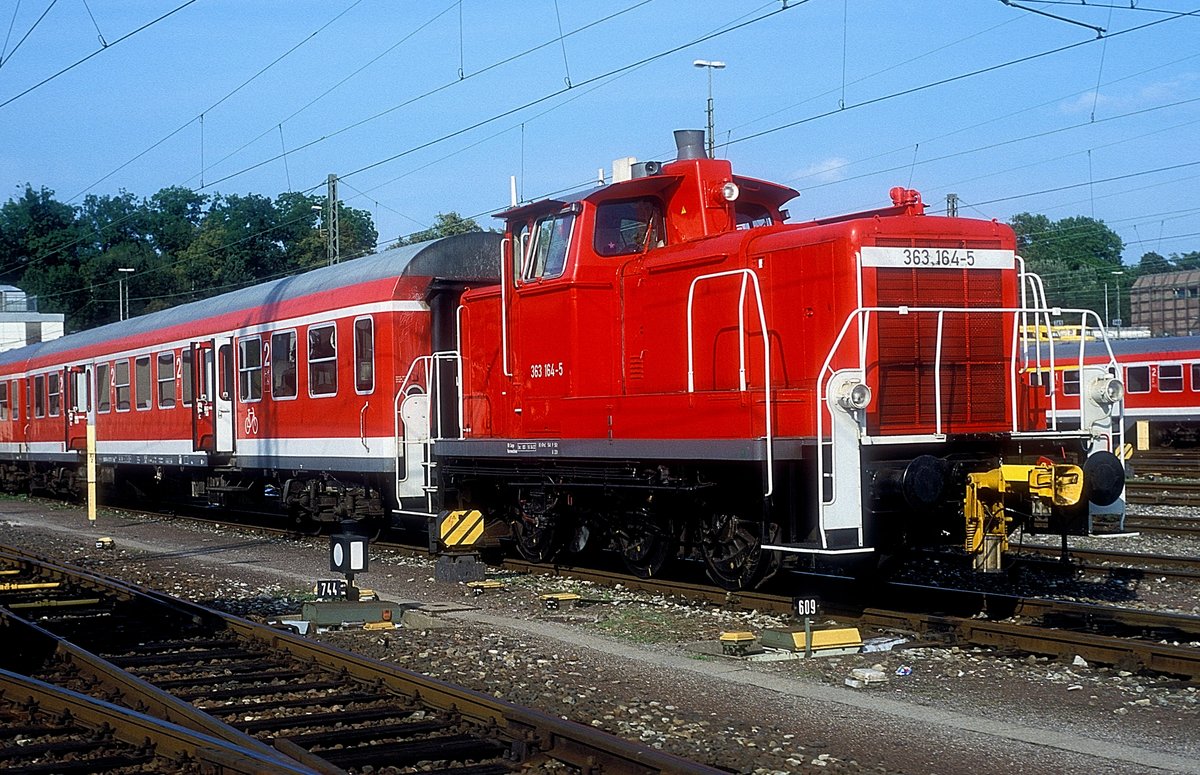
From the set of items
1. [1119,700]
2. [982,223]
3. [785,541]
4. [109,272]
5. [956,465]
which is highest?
[109,272]

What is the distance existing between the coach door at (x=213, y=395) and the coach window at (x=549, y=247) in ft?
27.8

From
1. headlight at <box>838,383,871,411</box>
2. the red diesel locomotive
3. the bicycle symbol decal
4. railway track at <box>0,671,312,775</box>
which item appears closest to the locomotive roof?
the red diesel locomotive

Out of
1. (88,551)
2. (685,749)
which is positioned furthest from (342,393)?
(685,749)

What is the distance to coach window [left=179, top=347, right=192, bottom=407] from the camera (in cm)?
2009

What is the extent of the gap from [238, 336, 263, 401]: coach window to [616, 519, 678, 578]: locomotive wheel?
796 cm

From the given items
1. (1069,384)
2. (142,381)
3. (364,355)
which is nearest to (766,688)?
(364,355)

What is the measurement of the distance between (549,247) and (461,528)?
3135 mm

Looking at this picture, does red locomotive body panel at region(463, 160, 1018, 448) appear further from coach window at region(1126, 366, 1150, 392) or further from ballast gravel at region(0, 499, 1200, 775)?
coach window at region(1126, 366, 1150, 392)

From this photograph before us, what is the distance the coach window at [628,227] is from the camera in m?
11.4

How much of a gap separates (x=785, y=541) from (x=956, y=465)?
1469mm

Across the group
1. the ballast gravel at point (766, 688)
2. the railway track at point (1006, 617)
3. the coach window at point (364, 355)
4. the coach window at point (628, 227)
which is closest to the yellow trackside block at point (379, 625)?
the ballast gravel at point (766, 688)

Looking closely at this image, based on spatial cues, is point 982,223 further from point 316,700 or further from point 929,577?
point 316,700

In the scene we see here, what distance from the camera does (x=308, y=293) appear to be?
Result: 1686 cm

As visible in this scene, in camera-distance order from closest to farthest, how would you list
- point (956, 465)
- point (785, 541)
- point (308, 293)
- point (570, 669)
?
point (570, 669), point (956, 465), point (785, 541), point (308, 293)
